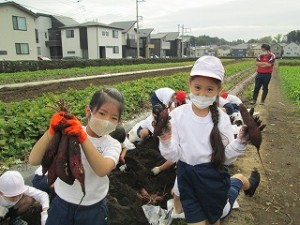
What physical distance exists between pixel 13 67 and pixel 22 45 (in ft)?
50.1

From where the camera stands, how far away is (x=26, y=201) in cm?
345

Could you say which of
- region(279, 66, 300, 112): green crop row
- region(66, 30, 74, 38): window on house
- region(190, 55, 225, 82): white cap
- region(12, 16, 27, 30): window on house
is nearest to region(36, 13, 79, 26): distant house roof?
region(66, 30, 74, 38): window on house

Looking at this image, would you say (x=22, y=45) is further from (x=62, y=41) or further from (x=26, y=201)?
(x=26, y=201)

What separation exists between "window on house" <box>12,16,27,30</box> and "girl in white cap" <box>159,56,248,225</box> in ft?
120

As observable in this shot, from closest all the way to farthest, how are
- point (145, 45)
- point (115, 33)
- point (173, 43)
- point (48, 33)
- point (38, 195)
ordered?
point (38, 195) → point (115, 33) → point (48, 33) → point (145, 45) → point (173, 43)

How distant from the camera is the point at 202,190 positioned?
8.89 ft

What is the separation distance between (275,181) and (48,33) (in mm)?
54275

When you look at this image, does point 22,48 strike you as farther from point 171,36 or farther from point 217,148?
point 171,36

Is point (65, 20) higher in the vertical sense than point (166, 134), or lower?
higher

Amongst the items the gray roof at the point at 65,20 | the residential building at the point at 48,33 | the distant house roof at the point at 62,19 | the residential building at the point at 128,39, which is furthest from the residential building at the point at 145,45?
the residential building at the point at 48,33

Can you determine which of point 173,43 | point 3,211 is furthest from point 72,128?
point 173,43

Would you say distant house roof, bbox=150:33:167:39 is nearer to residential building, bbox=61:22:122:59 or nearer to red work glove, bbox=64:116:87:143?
residential building, bbox=61:22:122:59

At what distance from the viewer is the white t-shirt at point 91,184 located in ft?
7.91

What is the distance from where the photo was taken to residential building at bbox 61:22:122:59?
49.2 meters
